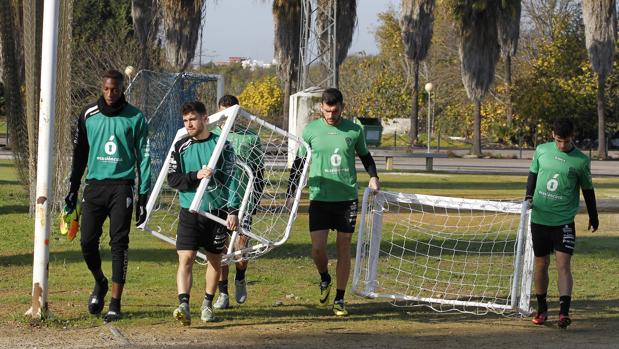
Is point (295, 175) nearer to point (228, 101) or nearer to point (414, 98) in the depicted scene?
point (228, 101)

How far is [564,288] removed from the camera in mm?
9250

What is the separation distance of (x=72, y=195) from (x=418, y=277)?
15.0 feet

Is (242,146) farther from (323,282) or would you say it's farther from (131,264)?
(131,264)

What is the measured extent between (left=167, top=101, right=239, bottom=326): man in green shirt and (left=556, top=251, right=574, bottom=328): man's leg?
283 cm

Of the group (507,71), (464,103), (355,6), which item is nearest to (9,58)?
(355,6)

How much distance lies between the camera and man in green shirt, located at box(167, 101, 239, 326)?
8.64m

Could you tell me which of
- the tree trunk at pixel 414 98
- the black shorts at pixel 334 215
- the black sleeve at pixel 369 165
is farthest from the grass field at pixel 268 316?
the tree trunk at pixel 414 98

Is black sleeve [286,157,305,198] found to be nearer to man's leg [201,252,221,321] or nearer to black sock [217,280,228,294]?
black sock [217,280,228,294]

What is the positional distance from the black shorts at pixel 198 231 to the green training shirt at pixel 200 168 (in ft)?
0.27

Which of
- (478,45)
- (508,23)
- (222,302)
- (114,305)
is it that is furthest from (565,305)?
(508,23)

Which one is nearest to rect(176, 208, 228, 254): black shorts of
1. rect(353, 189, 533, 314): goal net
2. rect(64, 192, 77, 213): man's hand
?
rect(64, 192, 77, 213): man's hand

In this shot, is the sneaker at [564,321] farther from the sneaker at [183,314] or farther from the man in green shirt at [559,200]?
the sneaker at [183,314]

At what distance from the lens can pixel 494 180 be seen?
106 ft

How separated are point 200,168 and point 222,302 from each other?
1526 mm
